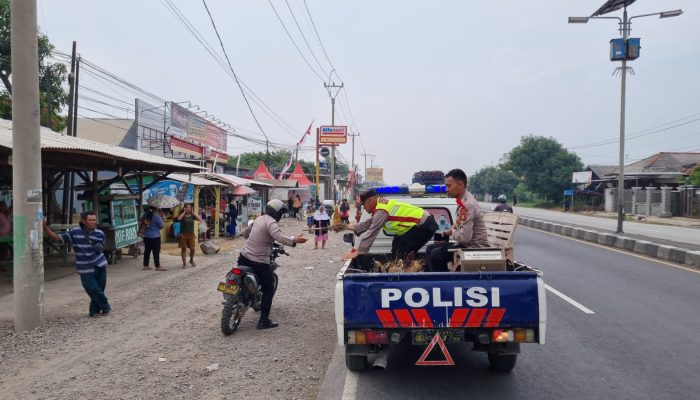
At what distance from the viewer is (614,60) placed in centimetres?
1961

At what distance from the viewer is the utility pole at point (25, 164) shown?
6.66 metres

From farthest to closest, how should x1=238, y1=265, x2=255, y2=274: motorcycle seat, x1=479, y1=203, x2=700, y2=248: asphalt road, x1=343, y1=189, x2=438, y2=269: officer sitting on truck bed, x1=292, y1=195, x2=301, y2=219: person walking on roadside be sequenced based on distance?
x1=292, y1=195, x2=301, y2=219: person walking on roadside → x1=479, y1=203, x2=700, y2=248: asphalt road → x1=238, y1=265, x2=255, y2=274: motorcycle seat → x1=343, y1=189, x2=438, y2=269: officer sitting on truck bed

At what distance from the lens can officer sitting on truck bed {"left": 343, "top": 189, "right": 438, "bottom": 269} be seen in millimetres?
5570

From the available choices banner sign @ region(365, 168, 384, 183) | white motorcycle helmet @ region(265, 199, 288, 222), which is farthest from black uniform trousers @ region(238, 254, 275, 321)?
A: banner sign @ region(365, 168, 384, 183)

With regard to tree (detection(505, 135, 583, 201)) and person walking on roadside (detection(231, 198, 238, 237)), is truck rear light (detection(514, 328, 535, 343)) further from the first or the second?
tree (detection(505, 135, 583, 201))

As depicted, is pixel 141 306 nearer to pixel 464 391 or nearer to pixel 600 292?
pixel 464 391

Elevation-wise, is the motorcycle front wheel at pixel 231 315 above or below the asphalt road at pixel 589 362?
above

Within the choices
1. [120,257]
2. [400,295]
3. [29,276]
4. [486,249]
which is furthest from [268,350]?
[120,257]

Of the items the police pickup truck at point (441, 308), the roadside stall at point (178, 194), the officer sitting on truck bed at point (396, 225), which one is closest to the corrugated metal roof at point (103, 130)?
the roadside stall at point (178, 194)

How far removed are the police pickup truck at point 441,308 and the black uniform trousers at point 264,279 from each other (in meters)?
2.56

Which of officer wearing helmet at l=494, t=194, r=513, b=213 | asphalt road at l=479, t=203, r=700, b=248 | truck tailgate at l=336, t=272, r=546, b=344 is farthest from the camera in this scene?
asphalt road at l=479, t=203, r=700, b=248

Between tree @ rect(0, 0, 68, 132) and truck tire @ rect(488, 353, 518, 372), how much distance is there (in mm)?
18731

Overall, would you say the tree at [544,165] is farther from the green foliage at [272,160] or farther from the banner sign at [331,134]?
the banner sign at [331,134]

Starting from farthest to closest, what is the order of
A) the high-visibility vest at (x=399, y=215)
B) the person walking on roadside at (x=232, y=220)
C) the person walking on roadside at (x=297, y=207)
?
1. the person walking on roadside at (x=297, y=207)
2. the person walking on roadside at (x=232, y=220)
3. the high-visibility vest at (x=399, y=215)
